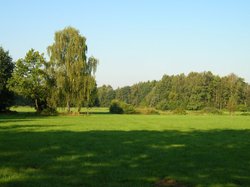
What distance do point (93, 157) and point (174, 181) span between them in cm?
474

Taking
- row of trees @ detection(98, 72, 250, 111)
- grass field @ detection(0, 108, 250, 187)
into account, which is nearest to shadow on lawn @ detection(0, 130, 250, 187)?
grass field @ detection(0, 108, 250, 187)

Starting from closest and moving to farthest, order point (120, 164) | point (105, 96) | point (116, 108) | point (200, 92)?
point (120, 164), point (116, 108), point (200, 92), point (105, 96)

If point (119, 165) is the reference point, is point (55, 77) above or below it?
above

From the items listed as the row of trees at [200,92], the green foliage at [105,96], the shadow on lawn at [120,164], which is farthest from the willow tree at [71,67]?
the green foliage at [105,96]

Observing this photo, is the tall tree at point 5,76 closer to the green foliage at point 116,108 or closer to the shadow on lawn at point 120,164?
the green foliage at point 116,108

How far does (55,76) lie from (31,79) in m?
3.96

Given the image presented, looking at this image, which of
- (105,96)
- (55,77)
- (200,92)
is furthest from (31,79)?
(105,96)

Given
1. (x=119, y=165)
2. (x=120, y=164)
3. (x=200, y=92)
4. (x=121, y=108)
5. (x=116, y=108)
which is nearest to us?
(x=119, y=165)

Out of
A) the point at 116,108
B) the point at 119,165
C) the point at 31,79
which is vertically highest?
the point at 31,79

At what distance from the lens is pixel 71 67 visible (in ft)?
206

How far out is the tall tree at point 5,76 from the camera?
61688 mm

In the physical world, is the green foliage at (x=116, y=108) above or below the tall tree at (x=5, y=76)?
below

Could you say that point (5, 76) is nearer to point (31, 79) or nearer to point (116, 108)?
point (31, 79)

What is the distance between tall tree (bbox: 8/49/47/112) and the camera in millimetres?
60438
